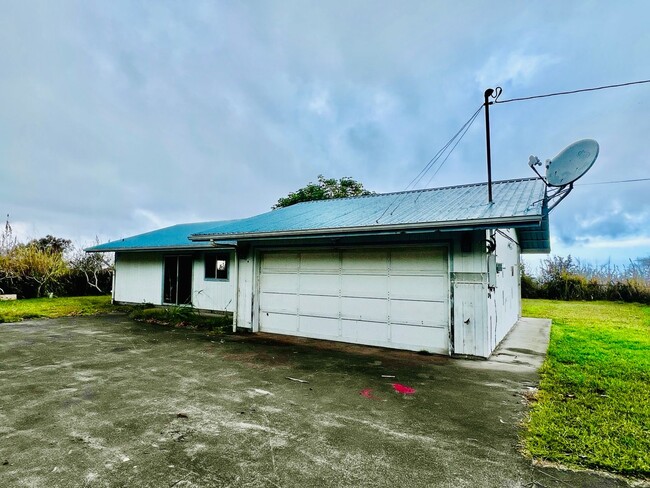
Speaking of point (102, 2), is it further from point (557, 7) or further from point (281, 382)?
point (557, 7)

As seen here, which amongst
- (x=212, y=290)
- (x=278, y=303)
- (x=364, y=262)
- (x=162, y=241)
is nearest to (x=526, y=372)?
(x=364, y=262)

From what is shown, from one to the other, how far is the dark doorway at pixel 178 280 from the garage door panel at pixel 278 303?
16.8ft

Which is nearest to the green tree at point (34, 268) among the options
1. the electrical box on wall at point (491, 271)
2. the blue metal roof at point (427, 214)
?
the blue metal roof at point (427, 214)

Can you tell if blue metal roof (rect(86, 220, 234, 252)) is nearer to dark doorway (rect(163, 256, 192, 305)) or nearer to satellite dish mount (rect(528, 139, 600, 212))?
dark doorway (rect(163, 256, 192, 305))

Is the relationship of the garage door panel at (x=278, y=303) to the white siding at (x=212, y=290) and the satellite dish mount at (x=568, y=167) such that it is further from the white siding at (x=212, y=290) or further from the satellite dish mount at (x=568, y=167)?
the satellite dish mount at (x=568, y=167)

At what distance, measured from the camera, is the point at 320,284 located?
7.52 meters

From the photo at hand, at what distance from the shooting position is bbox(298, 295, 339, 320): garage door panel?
24.0ft

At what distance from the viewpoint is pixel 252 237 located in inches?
298

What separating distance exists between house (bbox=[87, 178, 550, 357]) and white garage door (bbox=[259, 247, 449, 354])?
0.02 m

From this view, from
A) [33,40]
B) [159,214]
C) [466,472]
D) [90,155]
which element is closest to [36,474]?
[466,472]

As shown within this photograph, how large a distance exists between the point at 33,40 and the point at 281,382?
1304 centimetres

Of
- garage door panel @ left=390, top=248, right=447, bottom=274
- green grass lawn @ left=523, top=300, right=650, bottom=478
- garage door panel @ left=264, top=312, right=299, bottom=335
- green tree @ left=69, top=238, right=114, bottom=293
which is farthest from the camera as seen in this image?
green tree @ left=69, top=238, right=114, bottom=293

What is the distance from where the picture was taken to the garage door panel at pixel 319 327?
732 centimetres

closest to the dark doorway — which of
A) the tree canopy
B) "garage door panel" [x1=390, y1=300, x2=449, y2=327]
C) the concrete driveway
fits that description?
the concrete driveway
